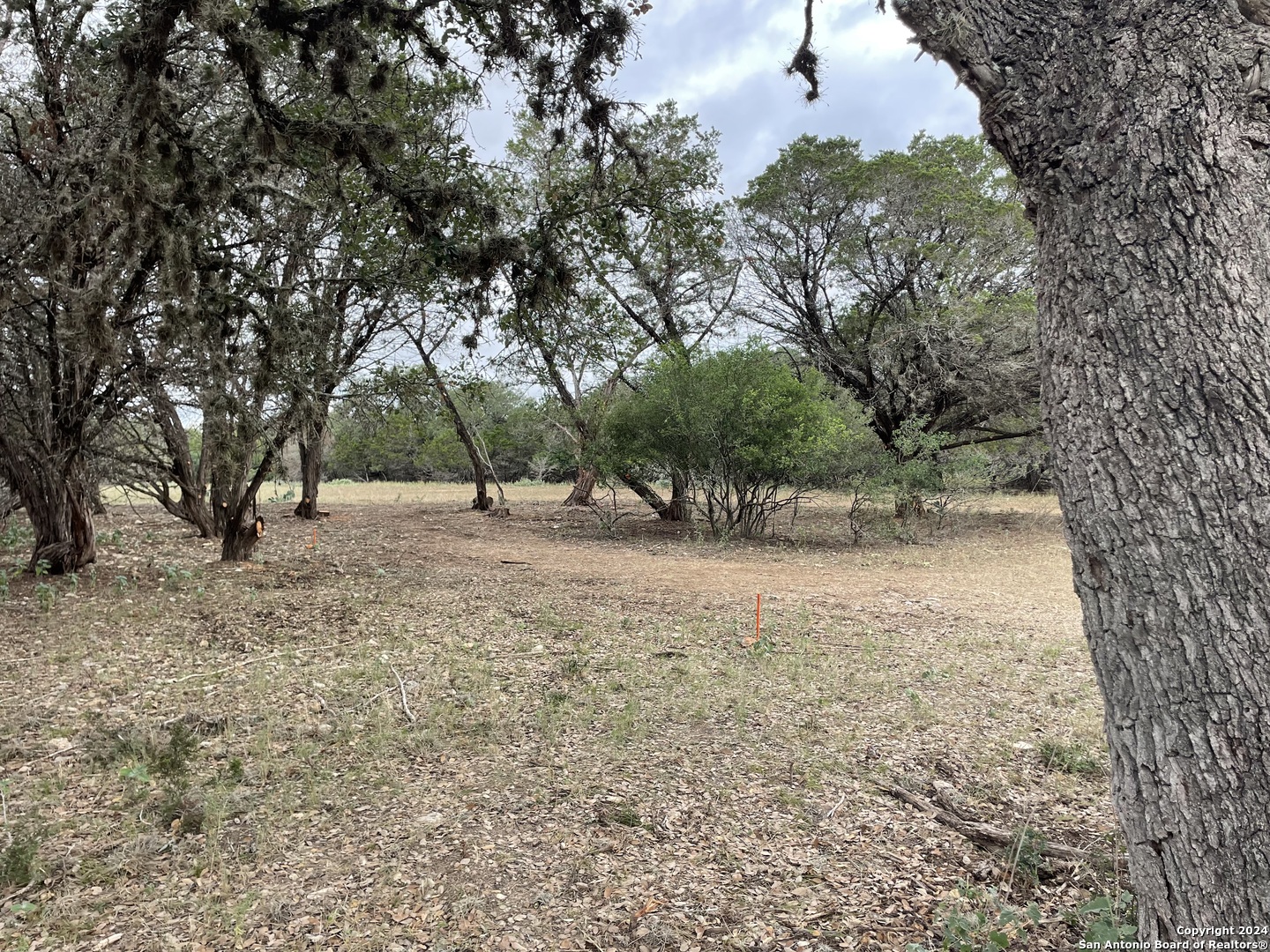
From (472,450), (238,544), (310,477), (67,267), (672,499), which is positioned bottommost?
(238,544)

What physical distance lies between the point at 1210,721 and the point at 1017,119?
155cm

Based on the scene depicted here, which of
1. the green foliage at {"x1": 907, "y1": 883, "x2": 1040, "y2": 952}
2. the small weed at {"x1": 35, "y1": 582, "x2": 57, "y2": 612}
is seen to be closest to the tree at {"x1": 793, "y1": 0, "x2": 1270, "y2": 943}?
the green foliage at {"x1": 907, "y1": 883, "x2": 1040, "y2": 952}

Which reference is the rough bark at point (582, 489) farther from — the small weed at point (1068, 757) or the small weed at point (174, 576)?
the small weed at point (1068, 757)

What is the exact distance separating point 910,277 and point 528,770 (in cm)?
1555

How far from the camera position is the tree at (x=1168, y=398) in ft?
5.34

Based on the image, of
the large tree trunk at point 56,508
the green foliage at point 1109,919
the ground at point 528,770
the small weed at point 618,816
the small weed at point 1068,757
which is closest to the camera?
the green foliage at point 1109,919

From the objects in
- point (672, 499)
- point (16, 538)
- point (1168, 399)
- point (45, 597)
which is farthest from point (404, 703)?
point (672, 499)

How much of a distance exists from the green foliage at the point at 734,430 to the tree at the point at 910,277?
2867 mm

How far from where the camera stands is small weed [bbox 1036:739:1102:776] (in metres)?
3.64

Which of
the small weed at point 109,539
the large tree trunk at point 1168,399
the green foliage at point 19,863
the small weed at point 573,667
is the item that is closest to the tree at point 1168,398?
the large tree trunk at point 1168,399

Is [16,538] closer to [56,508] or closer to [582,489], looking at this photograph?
[56,508]

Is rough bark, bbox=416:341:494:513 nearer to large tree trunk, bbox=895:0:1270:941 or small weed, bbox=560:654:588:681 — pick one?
small weed, bbox=560:654:588:681

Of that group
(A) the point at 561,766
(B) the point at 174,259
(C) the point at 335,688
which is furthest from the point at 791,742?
(B) the point at 174,259

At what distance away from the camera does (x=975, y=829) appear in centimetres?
301
